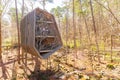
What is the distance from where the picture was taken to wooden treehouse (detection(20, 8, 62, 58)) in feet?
36.2

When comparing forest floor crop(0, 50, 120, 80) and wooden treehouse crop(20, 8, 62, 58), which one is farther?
forest floor crop(0, 50, 120, 80)

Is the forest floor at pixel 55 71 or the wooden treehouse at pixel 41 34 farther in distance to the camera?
the forest floor at pixel 55 71

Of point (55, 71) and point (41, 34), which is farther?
point (55, 71)

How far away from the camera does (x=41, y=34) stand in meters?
11.7

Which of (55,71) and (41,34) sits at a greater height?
(41,34)

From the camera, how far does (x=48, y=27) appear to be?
12195mm

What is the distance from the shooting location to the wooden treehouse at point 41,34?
36.2 ft

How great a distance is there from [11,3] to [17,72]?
5796 mm

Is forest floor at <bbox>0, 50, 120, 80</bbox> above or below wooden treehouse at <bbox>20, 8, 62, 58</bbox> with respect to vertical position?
below

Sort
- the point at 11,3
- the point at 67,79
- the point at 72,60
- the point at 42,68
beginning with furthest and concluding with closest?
the point at 72,60
the point at 11,3
the point at 42,68
the point at 67,79

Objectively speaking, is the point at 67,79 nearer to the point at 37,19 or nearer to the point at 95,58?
the point at 37,19

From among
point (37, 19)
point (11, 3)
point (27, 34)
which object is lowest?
point (27, 34)

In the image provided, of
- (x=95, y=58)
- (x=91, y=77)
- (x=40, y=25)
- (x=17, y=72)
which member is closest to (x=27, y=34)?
(x=40, y=25)

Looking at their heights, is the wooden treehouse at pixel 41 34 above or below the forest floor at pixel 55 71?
above
